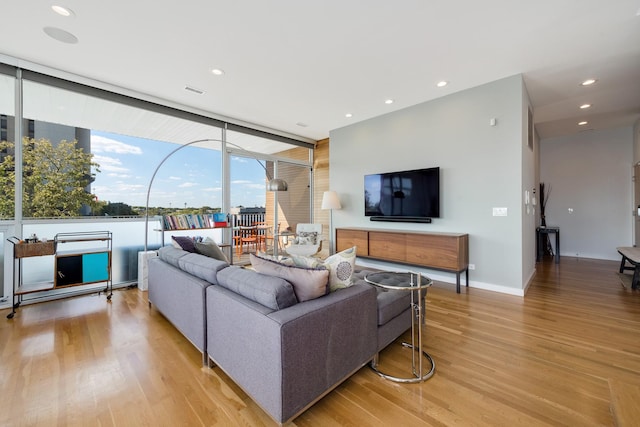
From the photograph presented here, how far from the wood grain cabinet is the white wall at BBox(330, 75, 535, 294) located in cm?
32

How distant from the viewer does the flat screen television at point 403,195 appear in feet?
13.7

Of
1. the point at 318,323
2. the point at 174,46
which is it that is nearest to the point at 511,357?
the point at 318,323

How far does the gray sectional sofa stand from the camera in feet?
4.49

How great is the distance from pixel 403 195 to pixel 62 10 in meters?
4.49

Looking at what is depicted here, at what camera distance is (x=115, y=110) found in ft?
12.8

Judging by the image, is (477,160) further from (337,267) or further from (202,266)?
(202,266)

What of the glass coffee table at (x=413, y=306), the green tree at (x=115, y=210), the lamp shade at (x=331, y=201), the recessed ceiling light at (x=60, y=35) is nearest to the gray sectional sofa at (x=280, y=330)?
the glass coffee table at (x=413, y=306)

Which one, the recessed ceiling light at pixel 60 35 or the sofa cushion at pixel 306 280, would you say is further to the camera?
the recessed ceiling light at pixel 60 35

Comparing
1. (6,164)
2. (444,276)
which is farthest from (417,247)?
(6,164)

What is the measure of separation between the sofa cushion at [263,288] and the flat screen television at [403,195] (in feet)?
10.8

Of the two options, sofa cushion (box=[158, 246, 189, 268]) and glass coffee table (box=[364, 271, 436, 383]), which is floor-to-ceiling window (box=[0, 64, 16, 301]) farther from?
glass coffee table (box=[364, 271, 436, 383])

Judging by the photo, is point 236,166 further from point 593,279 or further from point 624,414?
point 593,279

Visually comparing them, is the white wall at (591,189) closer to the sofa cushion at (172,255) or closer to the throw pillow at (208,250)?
the throw pillow at (208,250)

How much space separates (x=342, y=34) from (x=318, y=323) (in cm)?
267
